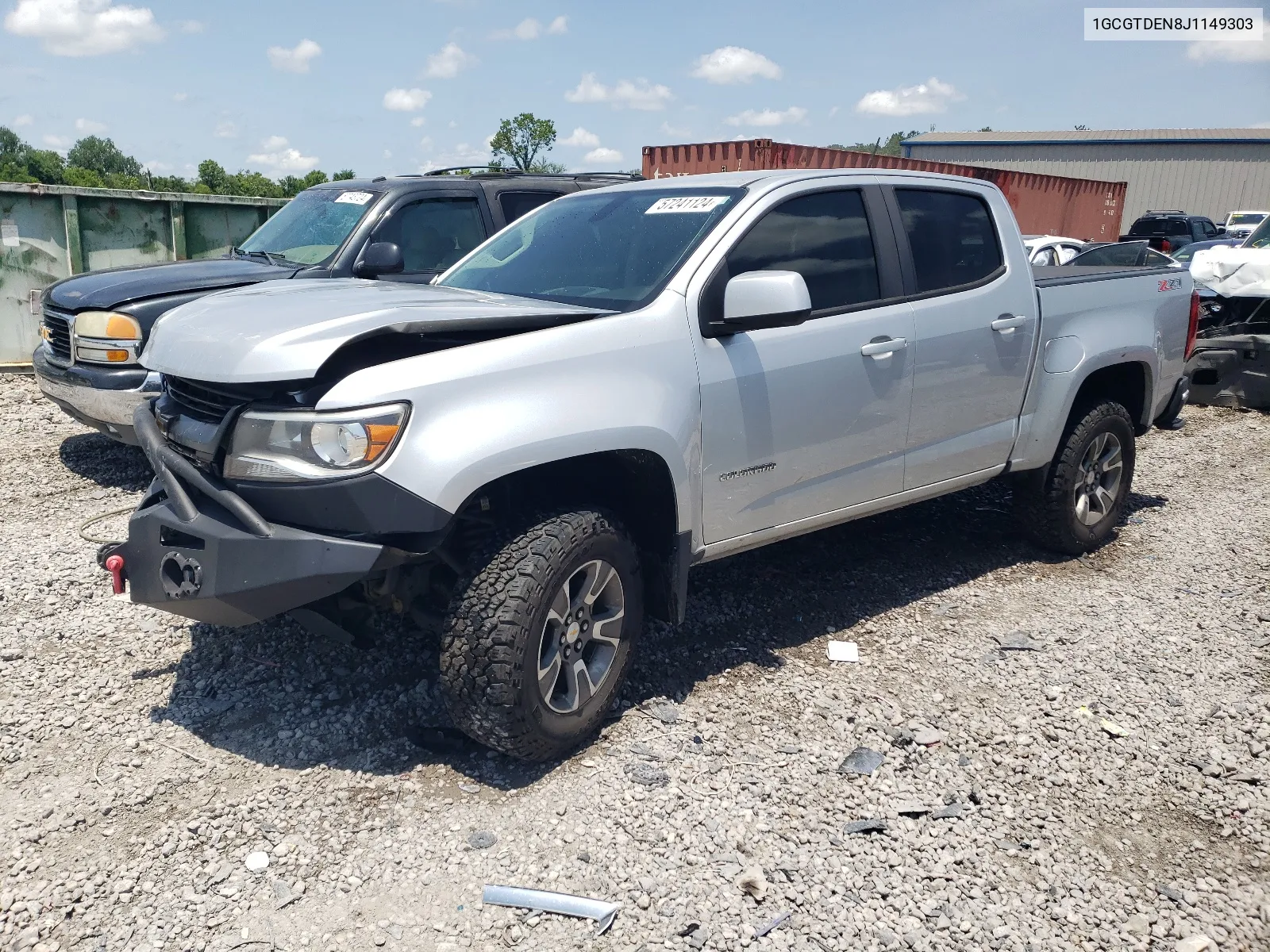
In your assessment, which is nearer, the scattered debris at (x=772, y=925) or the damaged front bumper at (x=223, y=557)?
the scattered debris at (x=772, y=925)

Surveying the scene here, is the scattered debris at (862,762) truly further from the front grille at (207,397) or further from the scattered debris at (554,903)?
the front grille at (207,397)

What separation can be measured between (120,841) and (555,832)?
1267 millimetres

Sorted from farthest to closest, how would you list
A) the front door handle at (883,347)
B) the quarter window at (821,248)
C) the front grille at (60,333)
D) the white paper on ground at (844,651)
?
the front grille at (60,333)
the white paper on ground at (844,651)
the front door handle at (883,347)
the quarter window at (821,248)

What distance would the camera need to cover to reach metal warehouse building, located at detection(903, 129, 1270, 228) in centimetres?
5141

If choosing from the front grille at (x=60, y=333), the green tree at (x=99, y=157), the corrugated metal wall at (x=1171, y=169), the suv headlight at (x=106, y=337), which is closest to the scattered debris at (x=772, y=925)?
the suv headlight at (x=106, y=337)

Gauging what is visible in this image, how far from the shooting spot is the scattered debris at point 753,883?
8.98 ft

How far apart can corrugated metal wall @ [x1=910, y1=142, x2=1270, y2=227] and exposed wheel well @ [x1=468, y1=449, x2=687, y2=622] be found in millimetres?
53937

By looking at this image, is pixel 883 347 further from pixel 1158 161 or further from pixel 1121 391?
pixel 1158 161

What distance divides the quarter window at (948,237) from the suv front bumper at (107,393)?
4.19 metres

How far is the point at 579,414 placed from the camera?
312 cm

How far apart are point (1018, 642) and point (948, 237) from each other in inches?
73.4

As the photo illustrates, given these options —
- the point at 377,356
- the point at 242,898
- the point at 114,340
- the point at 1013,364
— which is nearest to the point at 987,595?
the point at 1013,364

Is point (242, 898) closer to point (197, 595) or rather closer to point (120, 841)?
point (120, 841)

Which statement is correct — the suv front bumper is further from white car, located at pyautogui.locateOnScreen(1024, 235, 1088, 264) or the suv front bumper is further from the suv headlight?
white car, located at pyautogui.locateOnScreen(1024, 235, 1088, 264)
